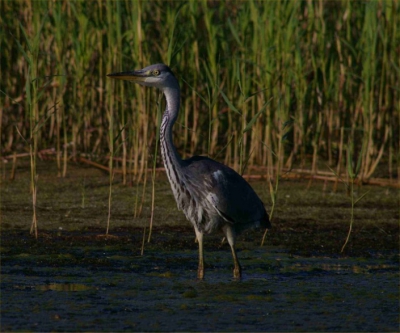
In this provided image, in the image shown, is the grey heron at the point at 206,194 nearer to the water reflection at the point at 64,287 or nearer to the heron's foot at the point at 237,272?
the heron's foot at the point at 237,272

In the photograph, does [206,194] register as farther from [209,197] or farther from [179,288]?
[179,288]

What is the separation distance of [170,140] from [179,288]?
3.51 ft

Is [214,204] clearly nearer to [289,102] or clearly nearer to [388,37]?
[289,102]

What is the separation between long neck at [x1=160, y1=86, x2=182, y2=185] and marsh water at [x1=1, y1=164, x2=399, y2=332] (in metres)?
0.68

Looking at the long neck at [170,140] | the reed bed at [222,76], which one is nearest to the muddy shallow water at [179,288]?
the long neck at [170,140]

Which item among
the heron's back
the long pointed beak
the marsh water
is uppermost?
the long pointed beak

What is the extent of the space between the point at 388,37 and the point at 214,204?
4.32 m

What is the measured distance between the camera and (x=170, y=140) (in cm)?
614

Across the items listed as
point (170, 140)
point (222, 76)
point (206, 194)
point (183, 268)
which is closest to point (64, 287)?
point (183, 268)

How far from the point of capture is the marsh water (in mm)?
4848

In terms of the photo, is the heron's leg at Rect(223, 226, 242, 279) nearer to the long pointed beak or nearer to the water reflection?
the water reflection

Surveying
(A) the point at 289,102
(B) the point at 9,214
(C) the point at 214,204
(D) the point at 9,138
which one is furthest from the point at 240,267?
(D) the point at 9,138

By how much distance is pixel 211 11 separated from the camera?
351 inches

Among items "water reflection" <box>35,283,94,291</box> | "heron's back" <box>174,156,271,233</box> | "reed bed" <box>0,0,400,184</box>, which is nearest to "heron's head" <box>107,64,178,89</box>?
"heron's back" <box>174,156,271,233</box>
